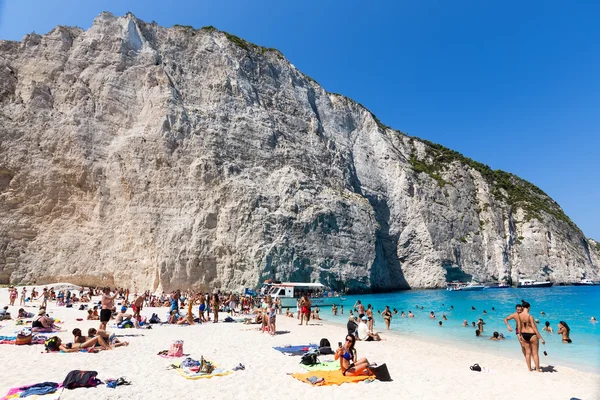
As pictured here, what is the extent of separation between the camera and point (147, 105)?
4456 centimetres

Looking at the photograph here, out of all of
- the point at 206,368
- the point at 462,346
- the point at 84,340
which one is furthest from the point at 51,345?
the point at 462,346

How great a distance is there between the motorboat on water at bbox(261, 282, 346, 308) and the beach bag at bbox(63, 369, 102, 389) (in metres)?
23.9

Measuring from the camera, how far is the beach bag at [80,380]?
7.45 m

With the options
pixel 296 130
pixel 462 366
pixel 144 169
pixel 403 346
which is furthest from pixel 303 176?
pixel 462 366

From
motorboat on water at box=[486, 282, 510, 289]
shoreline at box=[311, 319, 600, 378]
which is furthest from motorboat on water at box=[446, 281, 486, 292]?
shoreline at box=[311, 319, 600, 378]

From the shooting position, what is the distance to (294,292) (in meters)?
33.2

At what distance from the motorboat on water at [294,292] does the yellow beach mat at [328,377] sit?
22698mm

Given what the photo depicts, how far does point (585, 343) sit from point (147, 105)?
4376 cm

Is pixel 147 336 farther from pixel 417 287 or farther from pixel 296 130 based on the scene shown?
pixel 417 287

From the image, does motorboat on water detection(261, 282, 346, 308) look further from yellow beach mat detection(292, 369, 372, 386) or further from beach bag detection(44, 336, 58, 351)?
yellow beach mat detection(292, 369, 372, 386)

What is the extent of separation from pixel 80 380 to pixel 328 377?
4.95 metres

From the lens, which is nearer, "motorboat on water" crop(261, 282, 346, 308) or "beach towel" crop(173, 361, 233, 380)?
"beach towel" crop(173, 361, 233, 380)

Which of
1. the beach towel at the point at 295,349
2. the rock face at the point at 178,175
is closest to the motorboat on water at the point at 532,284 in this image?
the rock face at the point at 178,175

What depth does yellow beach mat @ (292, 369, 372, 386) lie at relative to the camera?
8281mm
